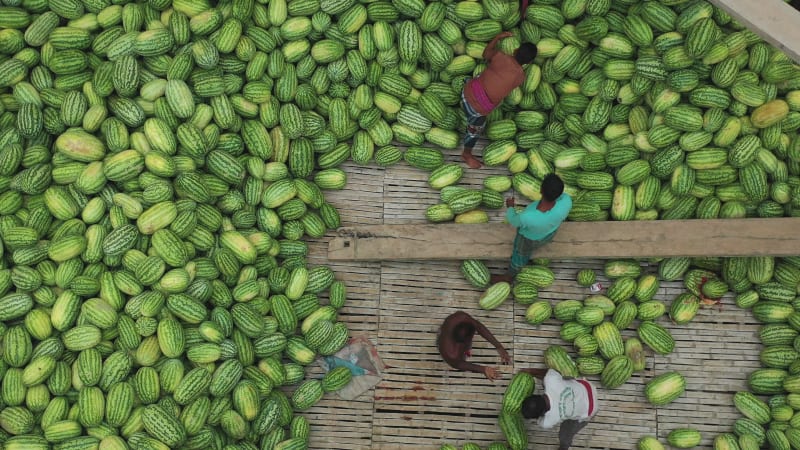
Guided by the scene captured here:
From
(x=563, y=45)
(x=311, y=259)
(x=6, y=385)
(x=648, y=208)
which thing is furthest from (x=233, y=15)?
(x=648, y=208)

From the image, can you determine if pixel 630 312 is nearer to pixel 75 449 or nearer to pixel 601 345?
pixel 601 345

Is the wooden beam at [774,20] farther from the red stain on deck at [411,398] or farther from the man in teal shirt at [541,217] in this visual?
the red stain on deck at [411,398]

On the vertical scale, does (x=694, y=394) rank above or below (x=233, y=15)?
below

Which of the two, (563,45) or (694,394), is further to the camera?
(563,45)

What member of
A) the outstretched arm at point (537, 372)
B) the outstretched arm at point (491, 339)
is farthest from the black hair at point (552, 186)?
the outstretched arm at point (537, 372)

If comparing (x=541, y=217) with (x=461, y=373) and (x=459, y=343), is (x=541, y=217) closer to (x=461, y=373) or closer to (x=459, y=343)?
(x=459, y=343)

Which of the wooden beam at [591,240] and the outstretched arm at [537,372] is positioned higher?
the wooden beam at [591,240]

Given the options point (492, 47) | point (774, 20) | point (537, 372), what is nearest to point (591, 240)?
point (537, 372)
